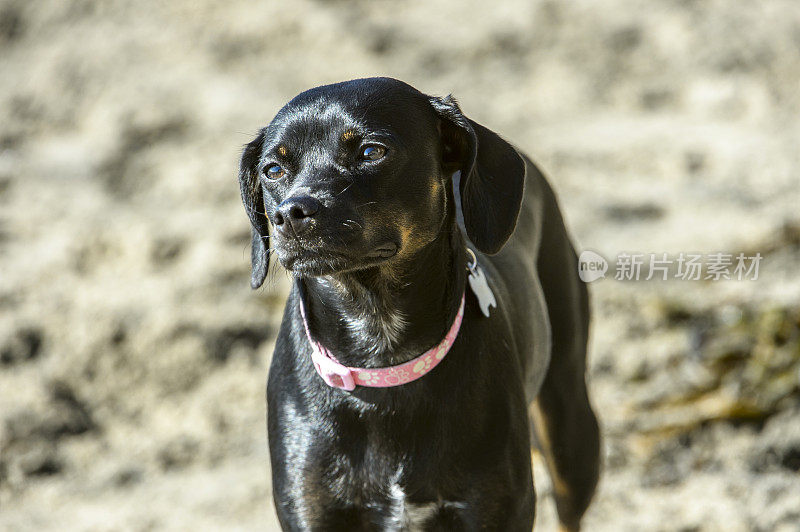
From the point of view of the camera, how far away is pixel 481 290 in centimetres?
263

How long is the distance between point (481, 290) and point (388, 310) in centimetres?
26

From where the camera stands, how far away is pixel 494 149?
2559 millimetres

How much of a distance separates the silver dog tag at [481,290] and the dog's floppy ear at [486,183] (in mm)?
105

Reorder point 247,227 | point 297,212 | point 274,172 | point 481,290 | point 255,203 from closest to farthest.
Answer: point 297,212, point 274,172, point 481,290, point 255,203, point 247,227

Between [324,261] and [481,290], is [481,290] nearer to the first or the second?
[481,290]

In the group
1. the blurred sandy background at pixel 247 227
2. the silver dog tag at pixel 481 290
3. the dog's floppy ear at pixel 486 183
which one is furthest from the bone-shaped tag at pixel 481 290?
the blurred sandy background at pixel 247 227

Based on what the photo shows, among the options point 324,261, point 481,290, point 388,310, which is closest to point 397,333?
point 388,310

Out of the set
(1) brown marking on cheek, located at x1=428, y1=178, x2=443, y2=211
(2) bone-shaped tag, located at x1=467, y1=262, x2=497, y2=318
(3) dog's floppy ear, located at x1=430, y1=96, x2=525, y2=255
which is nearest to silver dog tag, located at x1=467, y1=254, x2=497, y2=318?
(2) bone-shaped tag, located at x1=467, y1=262, x2=497, y2=318

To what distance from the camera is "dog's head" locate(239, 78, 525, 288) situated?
7.46 ft

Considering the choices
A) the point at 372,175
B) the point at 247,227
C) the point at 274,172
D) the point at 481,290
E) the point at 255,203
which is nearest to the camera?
the point at 372,175

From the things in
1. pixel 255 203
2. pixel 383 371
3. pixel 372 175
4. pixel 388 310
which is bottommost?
pixel 383 371

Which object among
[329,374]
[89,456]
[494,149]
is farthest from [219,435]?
[494,149]

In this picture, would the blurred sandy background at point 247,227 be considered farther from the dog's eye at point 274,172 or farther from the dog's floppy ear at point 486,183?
the dog's eye at point 274,172

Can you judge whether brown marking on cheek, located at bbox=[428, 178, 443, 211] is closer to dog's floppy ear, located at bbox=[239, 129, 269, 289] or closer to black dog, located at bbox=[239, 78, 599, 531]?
black dog, located at bbox=[239, 78, 599, 531]
